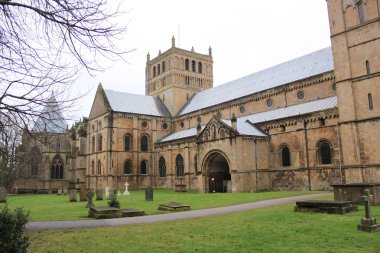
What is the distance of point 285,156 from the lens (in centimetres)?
3312

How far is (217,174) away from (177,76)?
84.4 ft

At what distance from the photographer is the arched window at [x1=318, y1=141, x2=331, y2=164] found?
29750 mm

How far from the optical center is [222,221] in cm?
1382

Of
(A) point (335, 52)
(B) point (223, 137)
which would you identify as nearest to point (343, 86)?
(A) point (335, 52)

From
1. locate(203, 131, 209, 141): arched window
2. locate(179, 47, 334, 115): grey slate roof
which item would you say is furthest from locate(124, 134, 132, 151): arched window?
locate(203, 131, 209, 141): arched window

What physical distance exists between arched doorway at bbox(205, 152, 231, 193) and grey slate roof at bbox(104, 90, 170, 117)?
19354 mm

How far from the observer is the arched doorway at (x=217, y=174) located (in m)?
35.4

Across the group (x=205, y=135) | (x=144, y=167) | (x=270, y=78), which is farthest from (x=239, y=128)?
(x=144, y=167)

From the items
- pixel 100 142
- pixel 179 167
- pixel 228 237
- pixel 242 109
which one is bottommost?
Result: pixel 228 237

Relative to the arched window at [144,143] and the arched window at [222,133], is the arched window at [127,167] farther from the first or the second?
the arched window at [222,133]

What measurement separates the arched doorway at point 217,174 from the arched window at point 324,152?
9.79m

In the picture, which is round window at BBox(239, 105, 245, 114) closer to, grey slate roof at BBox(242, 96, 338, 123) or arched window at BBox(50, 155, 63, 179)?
grey slate roof at BBox(242, 96, 338, 123)

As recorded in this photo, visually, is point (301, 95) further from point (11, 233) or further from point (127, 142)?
point (11, 233)

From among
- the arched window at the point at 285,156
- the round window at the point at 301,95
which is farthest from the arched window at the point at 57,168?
the round window at the point at 301,95
